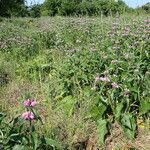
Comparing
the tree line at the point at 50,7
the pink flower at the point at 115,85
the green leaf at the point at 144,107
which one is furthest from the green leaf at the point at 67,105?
the tree line at the point at 50,7

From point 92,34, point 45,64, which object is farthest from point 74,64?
point 92,34

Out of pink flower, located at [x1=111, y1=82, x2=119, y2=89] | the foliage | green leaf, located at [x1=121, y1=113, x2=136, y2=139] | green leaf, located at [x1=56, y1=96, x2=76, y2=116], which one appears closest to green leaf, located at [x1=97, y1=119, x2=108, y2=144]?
green leaf, located at [x1=121, y1=113, x2=136, y2=139]

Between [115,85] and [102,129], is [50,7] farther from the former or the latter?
[102,129]

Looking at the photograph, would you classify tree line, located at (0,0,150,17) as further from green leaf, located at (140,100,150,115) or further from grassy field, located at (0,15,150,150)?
green leaf, located at (140,100,150,115)

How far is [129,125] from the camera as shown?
4160 mm

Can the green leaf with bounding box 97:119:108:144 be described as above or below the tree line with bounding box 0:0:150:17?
below

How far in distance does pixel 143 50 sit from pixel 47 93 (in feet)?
4.23

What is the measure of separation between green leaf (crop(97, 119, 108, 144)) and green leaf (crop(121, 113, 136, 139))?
0.18 meters

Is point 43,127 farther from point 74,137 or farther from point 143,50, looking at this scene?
point 143,50

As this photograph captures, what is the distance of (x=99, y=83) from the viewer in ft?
14.8

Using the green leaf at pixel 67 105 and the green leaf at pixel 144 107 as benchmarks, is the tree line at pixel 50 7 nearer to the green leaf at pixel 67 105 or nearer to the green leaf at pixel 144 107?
the green leaf at pixel 67 105

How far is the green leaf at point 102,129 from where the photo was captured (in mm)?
4078

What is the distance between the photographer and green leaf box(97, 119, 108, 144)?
4.08m

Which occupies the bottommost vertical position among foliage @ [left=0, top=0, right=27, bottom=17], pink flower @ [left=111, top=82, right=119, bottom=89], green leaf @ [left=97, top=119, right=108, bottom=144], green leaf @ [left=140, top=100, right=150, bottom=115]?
green leaf @ [left=97, top=119, right=108, bottom=144]
